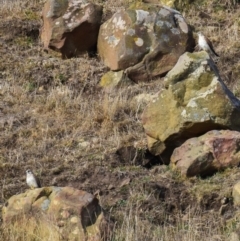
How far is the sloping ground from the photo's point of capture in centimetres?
532

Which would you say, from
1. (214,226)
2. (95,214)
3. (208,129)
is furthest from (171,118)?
(95,214)

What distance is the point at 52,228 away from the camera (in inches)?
173

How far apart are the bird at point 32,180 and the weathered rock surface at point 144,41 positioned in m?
3.14

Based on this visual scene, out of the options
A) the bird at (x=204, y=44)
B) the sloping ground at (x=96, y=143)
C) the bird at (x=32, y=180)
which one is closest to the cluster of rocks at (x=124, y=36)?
the bird at (x=204, y=44)

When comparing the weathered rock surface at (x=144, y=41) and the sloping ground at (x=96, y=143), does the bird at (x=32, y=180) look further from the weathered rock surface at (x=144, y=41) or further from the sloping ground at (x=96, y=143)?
the weathered rock surface at (x=144, y=41)

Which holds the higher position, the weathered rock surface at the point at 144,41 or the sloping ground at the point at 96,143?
the weathered rock surface at the point at 144,41

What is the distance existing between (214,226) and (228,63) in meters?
4.65

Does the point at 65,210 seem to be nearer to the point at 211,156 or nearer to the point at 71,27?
the point at 211,156

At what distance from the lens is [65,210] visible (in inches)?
175

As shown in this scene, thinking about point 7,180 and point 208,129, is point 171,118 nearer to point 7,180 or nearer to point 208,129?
point 208,129

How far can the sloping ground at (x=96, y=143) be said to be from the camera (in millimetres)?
5320

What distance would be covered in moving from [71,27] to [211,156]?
4.14m

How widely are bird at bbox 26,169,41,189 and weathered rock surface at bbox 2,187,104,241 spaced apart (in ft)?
2.96

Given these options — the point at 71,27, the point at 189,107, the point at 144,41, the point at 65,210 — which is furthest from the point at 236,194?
the point at 71,27
